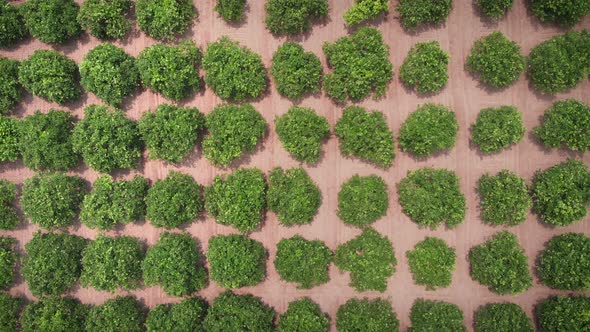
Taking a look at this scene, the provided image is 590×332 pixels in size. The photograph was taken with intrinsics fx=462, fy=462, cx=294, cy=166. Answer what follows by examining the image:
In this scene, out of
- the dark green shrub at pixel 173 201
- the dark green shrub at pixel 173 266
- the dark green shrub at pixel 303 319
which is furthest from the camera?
the dark green shrub at pixel 173 201

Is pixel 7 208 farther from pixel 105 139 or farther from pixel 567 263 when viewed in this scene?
pixel 567 263

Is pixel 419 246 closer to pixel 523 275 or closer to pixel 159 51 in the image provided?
pixel 523 275

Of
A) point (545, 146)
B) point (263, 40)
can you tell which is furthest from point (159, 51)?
point (545, 146)

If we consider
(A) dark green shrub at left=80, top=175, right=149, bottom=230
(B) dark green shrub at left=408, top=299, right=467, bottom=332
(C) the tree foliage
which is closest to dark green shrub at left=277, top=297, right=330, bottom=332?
(B) dark green shrub at left=408, top=299, right=467, bottom=332

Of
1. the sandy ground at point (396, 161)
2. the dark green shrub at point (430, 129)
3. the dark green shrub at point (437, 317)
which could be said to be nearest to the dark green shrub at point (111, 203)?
the sandy ground at point (396, 161)

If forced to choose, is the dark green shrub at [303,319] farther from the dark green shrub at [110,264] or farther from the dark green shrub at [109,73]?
the dark green shrub at [109,73]

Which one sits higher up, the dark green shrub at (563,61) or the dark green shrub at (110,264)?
the dark green shrub at (563,61)

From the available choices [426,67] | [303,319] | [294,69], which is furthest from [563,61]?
[303,319]
